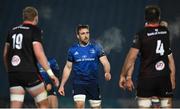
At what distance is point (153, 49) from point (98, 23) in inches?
308

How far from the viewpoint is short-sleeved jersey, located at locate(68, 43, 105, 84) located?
1016 cm

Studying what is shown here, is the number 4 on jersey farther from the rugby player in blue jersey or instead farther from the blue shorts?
the blue shorts

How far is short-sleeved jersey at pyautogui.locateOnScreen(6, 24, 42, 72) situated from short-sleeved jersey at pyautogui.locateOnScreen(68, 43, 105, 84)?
6.41 ft

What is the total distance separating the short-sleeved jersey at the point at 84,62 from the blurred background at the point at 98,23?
17.8 ft

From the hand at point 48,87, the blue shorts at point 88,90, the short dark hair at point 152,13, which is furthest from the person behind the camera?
the hand at point 48,87

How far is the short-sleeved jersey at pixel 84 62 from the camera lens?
1016cm

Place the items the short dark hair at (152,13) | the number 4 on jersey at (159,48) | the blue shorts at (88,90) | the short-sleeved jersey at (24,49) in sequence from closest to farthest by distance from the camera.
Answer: the short dark hair at (152,13) → the number 4 on jersey at (159,48) → the short-sleeved jersey at (24,49) → the blue shorts at (88,90)

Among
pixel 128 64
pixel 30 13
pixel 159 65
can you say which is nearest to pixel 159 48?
pixel 159 65

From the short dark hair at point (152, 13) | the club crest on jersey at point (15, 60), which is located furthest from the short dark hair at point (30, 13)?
the short dark hair at point (152, 13)

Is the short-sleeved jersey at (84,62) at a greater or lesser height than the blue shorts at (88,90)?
greater

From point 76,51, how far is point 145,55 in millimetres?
2482

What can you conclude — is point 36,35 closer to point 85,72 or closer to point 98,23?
point 85,72

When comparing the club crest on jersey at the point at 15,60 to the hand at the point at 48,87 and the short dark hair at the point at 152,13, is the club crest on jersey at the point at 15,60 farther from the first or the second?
the hand at the point at 48,87

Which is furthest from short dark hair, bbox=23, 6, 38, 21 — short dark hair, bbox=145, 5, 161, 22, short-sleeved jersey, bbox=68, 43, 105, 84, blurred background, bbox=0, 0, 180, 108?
blurred background, bbox=0, 0, 180, 108
